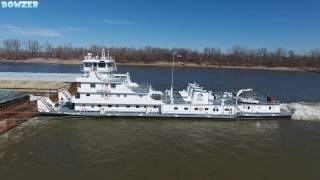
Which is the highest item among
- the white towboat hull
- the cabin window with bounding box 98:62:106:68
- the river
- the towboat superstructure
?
the cabin window with bounding box 98:62:106:68

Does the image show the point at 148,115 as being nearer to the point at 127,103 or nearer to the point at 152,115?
the point at 152,115

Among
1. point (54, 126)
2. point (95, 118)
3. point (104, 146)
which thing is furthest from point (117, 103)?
point (104, 146)

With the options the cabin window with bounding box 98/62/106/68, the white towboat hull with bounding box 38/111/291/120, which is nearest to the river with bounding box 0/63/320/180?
the white towboat hull with bounding box 38/111/291/120

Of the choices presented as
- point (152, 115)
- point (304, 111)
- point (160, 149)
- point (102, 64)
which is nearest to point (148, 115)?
point (152, 115)

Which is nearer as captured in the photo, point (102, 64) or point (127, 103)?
point (127, 103)

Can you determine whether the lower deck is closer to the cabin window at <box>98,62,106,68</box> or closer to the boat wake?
the boat wake

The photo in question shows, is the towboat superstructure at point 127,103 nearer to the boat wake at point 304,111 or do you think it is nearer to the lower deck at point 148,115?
the lower deck at point 148,115
